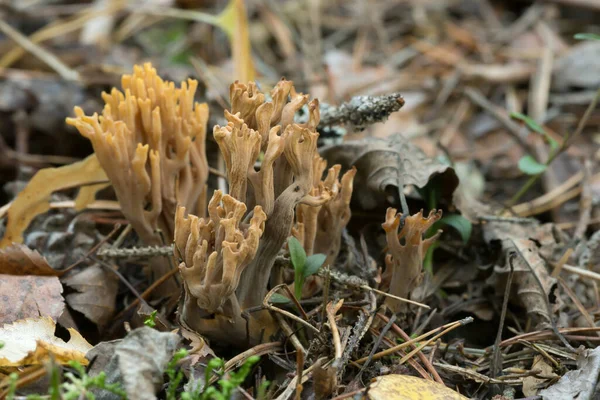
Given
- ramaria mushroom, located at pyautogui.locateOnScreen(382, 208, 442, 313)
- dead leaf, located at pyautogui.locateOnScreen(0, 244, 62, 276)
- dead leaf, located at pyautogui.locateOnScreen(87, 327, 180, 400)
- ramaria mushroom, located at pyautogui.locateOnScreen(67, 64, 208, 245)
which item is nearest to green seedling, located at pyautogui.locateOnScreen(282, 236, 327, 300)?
ramaria mushroom, located at pyautogui.locateOnScreen(382, 208, 442, 313)

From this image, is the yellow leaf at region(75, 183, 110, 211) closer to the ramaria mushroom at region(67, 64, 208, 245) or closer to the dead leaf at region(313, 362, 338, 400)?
the ramaria mushroom at region(67, 64, 208, 245)

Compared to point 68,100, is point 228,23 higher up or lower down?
higher up

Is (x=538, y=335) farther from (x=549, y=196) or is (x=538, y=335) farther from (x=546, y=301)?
(x=549, y=196)

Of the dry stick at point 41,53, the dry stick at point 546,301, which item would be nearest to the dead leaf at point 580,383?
the dry stick at point 546,301

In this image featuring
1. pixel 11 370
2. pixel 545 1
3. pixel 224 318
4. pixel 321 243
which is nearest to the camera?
pixel 11 370

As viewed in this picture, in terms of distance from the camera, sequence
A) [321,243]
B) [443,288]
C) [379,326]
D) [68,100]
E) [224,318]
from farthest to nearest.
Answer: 1. [68,100]
2. [443,288]
3. [321,243]
4. [379,326]
5. [224,318]

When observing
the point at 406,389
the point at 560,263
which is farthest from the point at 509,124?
the point at 406,389

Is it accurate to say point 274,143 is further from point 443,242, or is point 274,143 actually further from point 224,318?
point 443,242

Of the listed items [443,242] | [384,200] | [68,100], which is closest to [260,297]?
[384,200]
